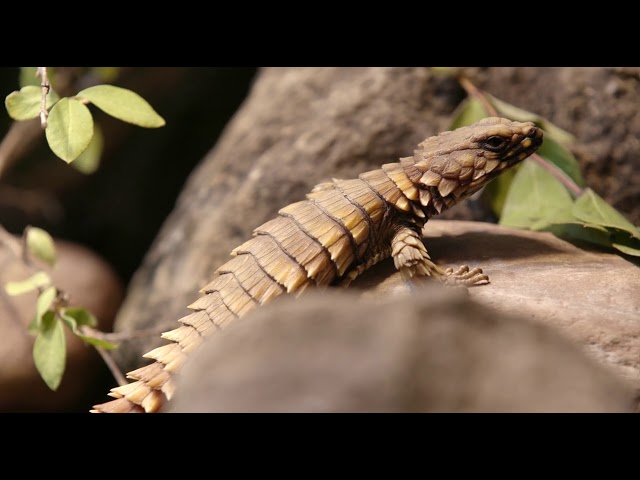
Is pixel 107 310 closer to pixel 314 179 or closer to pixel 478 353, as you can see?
pixel 314 179

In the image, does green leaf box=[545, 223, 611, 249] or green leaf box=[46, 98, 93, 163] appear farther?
green leaf box=[545, 223, 611, 249]

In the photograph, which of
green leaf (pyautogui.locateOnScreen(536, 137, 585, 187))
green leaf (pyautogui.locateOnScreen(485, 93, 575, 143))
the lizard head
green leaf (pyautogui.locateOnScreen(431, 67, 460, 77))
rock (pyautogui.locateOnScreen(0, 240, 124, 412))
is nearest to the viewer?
the lizard head

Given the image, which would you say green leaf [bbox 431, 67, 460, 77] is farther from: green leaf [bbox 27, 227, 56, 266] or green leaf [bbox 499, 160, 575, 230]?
Result: green leaf [bbox 27, 227, 56, 266]

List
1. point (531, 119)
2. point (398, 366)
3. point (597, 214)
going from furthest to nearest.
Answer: point (531, 119) < point (597, 214) < point (398, 366)

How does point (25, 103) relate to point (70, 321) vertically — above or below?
above

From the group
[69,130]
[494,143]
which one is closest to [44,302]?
[69,130]

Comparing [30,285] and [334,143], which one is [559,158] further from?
[30,285]

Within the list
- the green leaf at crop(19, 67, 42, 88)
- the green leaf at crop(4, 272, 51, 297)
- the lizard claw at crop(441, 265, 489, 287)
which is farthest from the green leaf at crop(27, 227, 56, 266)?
the lizard claw at crop(441, 265, 489, 287)

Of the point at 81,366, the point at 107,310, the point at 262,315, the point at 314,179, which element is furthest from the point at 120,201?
the point at 262,315
